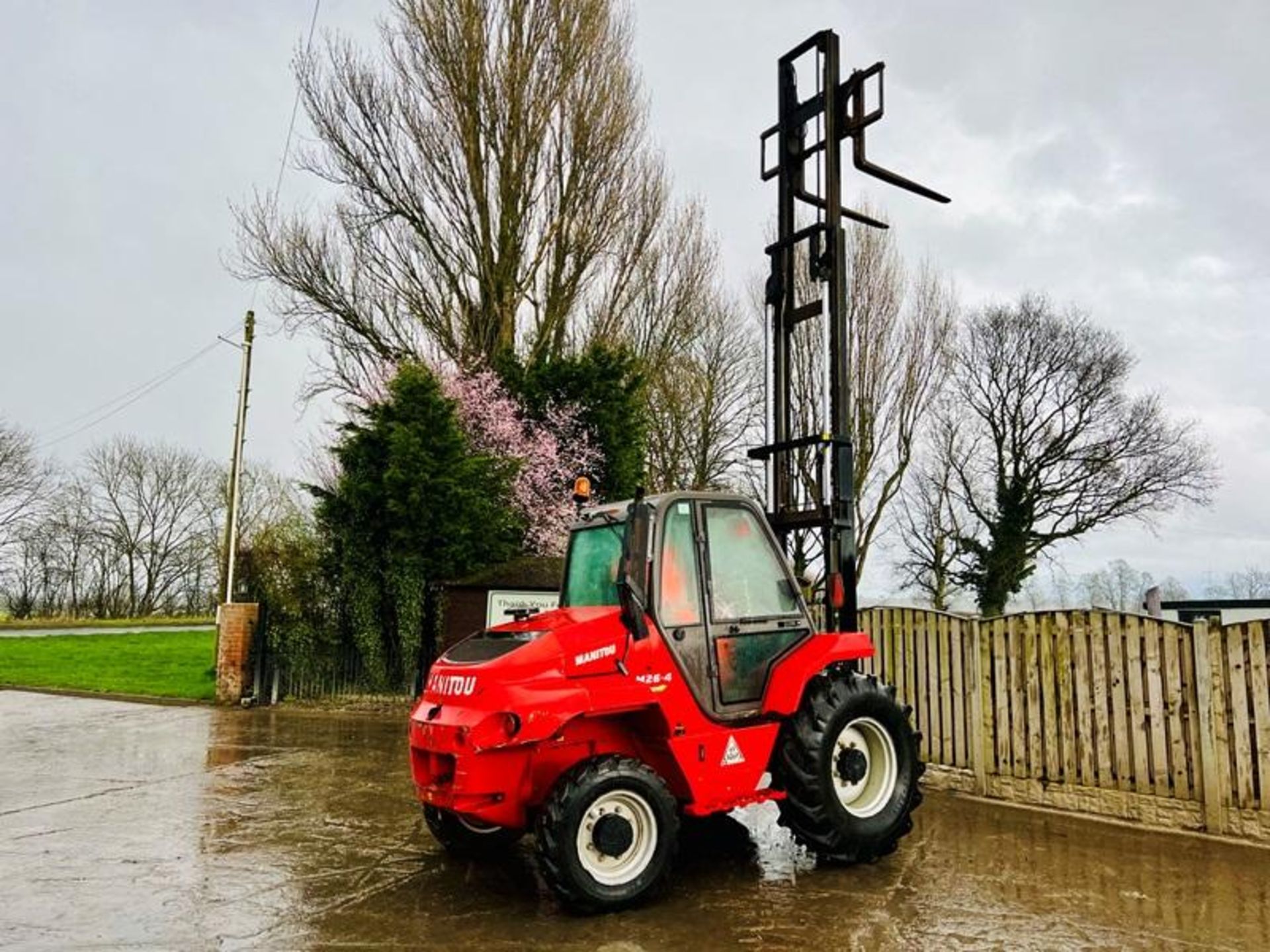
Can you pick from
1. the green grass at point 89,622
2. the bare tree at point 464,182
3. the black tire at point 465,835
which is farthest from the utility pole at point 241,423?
the green grass at point 89,622

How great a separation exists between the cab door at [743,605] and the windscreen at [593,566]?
60 centimetres

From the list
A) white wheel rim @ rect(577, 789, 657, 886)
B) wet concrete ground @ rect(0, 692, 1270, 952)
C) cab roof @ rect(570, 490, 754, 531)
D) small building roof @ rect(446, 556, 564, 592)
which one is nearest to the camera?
wet concrete ground @ rect(0, 692, 1270, 952)

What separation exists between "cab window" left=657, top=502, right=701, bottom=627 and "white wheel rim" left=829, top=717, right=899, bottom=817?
1.26m

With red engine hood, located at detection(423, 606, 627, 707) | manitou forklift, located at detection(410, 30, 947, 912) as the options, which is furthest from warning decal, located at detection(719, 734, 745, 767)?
red engine hood, located at detection(423, 606, 627, 707)

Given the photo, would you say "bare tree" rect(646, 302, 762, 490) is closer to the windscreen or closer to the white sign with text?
the white sign with text

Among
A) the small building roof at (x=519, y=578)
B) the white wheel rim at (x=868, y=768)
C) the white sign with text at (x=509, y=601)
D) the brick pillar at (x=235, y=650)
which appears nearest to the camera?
the white wheel rim at (x=868, y=768)

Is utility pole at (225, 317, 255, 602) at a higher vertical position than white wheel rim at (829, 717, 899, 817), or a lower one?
higher

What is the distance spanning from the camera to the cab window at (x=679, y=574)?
5.12 metres

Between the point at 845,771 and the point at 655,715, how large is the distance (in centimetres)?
135

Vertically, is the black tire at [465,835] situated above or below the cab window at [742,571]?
below

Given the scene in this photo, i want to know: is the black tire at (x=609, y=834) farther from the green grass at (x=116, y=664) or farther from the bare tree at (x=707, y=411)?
the bare tree at (x=707, y=411)

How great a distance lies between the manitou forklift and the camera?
4602 millimetres

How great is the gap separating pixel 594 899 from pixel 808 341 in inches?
483

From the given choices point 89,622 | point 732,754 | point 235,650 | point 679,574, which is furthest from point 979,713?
point 89,622
